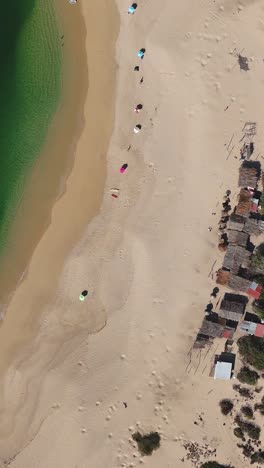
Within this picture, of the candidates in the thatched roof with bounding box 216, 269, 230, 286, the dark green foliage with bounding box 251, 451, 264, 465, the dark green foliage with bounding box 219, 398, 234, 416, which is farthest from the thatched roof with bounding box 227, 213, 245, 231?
the dark green foliage with bounding box 251, 451, 264, 465

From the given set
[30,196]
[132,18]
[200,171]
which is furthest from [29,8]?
[200,171]

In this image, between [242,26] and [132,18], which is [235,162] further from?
[132,18]

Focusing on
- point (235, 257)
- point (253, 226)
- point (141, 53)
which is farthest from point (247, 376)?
point (141, 53)

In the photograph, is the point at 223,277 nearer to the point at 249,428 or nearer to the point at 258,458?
the point at 249,428

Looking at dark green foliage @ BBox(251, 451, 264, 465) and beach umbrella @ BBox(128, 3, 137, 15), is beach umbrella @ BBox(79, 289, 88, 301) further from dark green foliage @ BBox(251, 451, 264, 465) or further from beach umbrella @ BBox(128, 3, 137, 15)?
beach umbrella @ BBox(128, 3, 137, 15)

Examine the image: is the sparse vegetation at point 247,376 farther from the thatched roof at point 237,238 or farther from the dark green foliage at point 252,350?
the thatched roof at point 237,238

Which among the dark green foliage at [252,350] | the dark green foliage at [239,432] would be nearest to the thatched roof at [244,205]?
the dark green foliage at [252,350]
